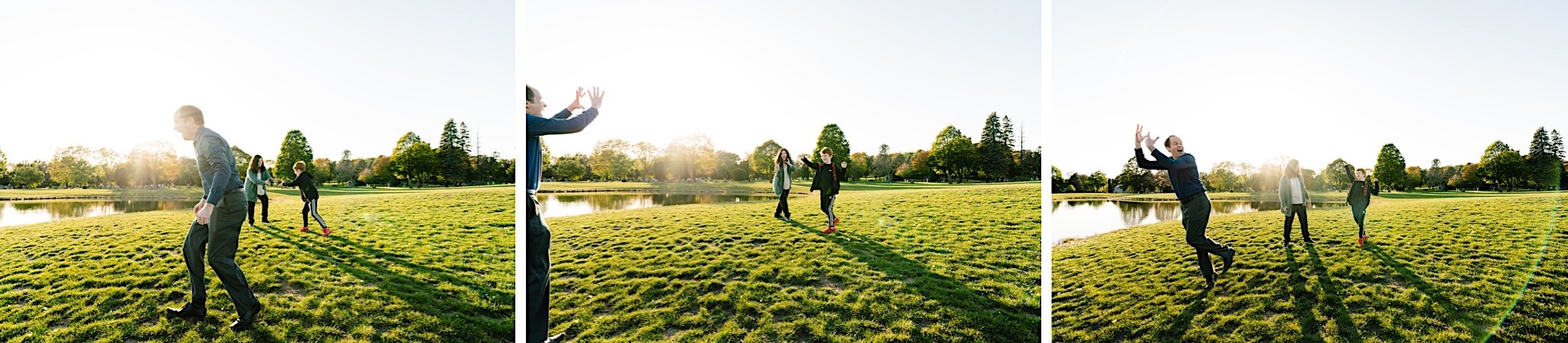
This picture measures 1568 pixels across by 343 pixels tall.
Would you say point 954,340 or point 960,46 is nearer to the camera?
point 954,340

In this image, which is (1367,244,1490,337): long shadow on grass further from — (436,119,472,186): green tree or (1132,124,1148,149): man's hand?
(436,119,472,186): green tree

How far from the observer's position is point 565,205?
14.8ft

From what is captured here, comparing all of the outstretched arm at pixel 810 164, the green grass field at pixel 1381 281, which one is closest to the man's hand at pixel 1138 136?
the green grass field at pixel 1381 281

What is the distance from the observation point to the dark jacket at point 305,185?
12.1ft

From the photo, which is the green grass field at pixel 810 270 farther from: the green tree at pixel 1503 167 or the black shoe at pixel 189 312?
the green tree at pixel 1503 167

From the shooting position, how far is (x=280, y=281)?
3.51 metres

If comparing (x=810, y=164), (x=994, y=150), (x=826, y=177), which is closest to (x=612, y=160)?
(x=810, y=164)

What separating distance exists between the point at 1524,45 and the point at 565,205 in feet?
19.4

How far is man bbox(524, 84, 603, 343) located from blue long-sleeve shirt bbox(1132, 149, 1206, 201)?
112 inches

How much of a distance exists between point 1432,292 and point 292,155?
6.52 metres

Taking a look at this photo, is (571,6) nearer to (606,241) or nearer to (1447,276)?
(606,241)

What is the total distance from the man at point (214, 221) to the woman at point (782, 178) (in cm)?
282

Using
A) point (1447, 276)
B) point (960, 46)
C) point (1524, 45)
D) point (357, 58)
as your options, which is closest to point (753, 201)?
point (960, 46)

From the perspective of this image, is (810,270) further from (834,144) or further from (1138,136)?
(1138,136)
